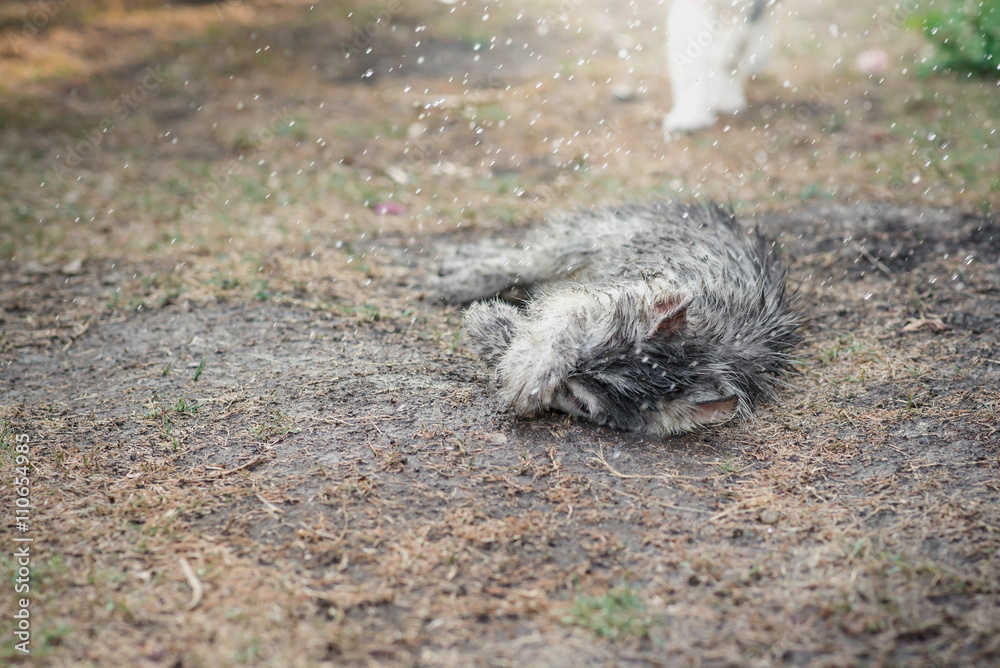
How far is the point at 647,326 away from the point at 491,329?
2.80 ft

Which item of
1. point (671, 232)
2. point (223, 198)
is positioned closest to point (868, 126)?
point (671, 232)

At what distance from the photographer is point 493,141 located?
23.6 ft

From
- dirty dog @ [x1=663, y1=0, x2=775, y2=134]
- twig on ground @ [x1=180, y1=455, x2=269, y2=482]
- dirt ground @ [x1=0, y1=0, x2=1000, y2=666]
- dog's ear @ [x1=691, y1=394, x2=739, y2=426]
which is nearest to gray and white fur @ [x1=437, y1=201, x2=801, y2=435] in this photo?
dog's ear @ [x1=691, y1=394, x2=739, y2=426]

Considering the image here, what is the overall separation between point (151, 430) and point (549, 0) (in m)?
11.1

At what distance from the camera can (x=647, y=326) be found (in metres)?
3.03

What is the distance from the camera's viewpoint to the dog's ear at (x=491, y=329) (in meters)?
3.49

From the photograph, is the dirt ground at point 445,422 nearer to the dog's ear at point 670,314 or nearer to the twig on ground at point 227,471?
the twig on ground at point 227,471

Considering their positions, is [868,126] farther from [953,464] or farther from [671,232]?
[953,464]

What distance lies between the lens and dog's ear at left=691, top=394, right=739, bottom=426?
2990 millimetres

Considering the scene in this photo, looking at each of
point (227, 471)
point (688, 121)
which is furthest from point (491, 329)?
point (688, 121)

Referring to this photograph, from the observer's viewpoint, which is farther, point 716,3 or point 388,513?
point 716,3

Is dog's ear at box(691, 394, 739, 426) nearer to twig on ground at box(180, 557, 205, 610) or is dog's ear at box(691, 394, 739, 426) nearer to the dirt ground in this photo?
the dirt ground

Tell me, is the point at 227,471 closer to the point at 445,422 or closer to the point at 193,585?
the point at 193,585

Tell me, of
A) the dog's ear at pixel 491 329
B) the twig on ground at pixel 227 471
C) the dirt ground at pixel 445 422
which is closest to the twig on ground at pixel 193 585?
the dirt ground at pixel 445 422
